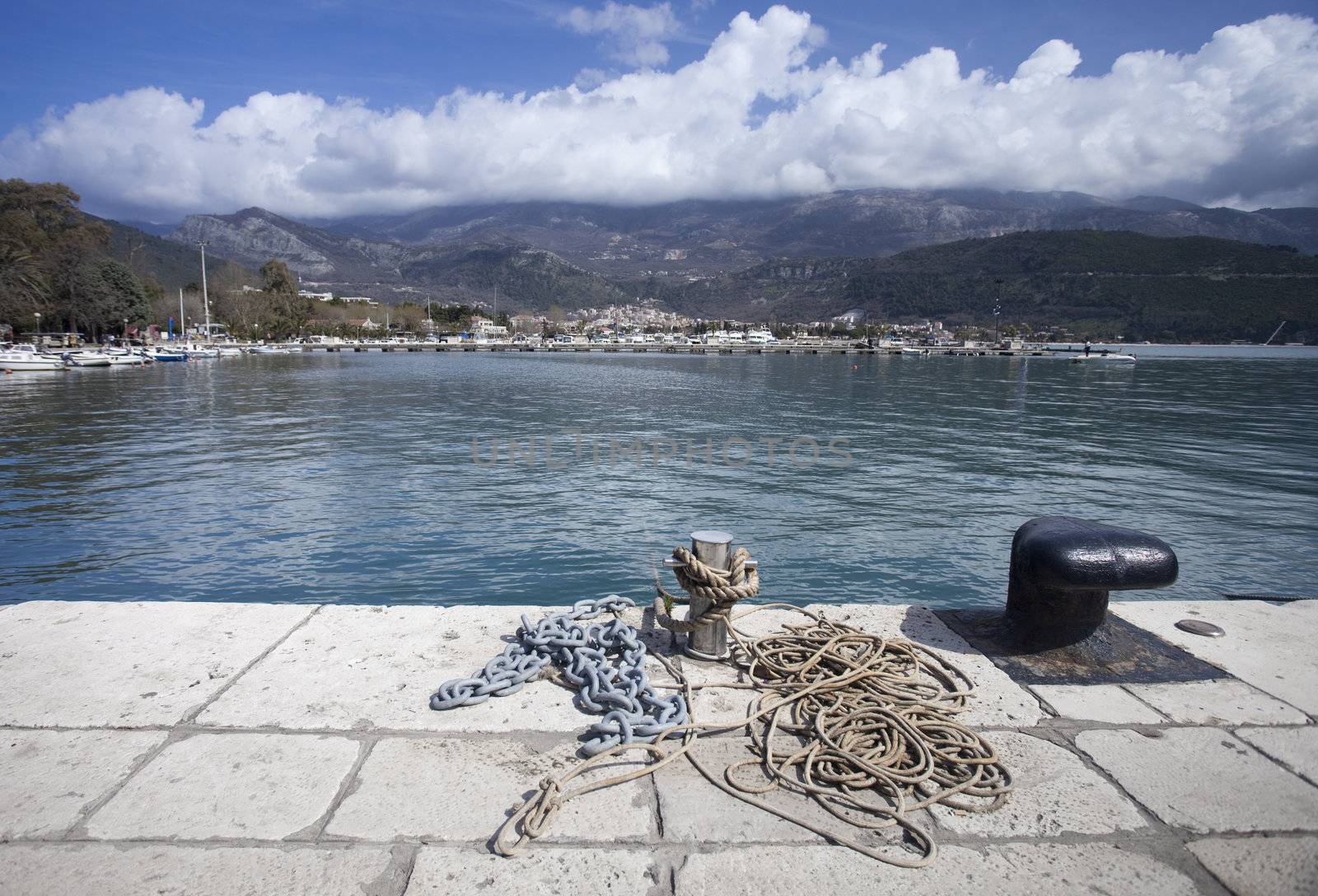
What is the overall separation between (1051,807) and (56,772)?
13.9 feet

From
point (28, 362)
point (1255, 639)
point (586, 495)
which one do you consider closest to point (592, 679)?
point (1255, 639)

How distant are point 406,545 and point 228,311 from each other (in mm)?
113100

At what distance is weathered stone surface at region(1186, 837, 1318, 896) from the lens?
262 cm

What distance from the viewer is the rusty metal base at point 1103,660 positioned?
13.6 ft

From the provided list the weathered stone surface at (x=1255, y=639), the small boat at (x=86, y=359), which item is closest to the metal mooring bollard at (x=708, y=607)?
the weathered stone surface at (x=1255, y=639)

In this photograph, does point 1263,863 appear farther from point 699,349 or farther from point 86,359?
point 699,349

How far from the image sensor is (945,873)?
8.66 feet

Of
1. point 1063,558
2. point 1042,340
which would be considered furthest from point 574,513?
point 1042,340

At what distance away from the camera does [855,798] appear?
120 inches

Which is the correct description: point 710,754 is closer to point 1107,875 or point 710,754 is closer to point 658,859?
point 658,859

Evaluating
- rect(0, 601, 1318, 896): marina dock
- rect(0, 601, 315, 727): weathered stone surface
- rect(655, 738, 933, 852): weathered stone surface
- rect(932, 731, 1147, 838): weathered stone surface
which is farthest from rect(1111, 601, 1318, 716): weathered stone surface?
rect(0, 601, 315, 727): weathered stone surface

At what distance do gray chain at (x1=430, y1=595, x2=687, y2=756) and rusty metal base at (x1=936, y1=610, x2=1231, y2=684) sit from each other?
212 centimetres

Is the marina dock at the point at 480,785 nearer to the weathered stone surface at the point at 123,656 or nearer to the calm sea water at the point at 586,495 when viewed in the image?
the weathered stone surface at the point at 123,656

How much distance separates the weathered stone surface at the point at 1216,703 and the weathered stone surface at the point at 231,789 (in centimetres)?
411
